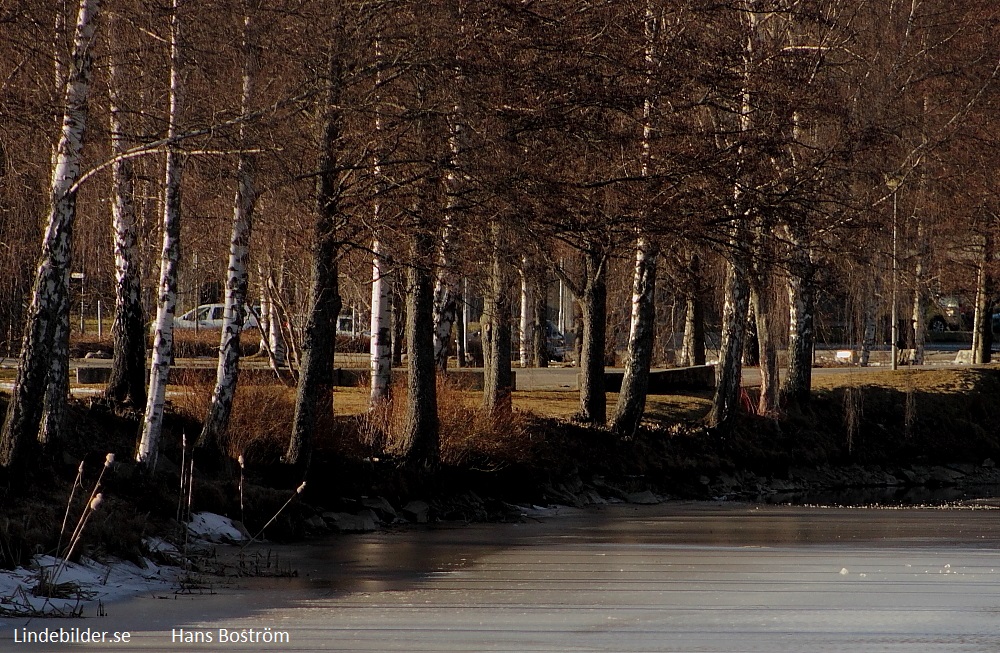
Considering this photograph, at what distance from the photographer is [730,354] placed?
29953 millimetres

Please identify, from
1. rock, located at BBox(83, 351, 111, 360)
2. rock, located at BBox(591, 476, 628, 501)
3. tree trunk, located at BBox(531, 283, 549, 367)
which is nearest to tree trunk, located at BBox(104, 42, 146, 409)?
rock, located at BBox(591, 476, 628, 501)

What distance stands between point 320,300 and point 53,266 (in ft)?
16.8

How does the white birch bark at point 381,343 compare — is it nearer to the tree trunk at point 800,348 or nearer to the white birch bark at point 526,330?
the tree trunk at point 800,348

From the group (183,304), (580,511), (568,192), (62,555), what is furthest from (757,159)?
(183,304)

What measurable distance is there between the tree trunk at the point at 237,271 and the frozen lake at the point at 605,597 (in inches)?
115

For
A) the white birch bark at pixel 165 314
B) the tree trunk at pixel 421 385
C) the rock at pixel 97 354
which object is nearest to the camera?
the white birch bark at pixel 165 314

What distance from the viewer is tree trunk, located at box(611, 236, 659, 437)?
89.0ft

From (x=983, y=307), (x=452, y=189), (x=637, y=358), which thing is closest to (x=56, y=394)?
(x=452, y=189)

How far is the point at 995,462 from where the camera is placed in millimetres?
35625

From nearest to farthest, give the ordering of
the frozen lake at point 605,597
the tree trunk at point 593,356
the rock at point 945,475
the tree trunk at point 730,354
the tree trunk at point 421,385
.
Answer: the frozen lake at point 605,597 < the tree trunk at point 421,385 < the tree trunk at point 593,356 < the tree trunk at point 730,354 < the rock at point 945,475

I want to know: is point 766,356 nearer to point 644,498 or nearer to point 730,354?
point 730,354

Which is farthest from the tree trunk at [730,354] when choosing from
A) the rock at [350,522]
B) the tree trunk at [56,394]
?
the tree trunk at [56,394]

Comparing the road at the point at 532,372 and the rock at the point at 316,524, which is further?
the road at the point at 532,372

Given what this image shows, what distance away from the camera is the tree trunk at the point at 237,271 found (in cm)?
1675
